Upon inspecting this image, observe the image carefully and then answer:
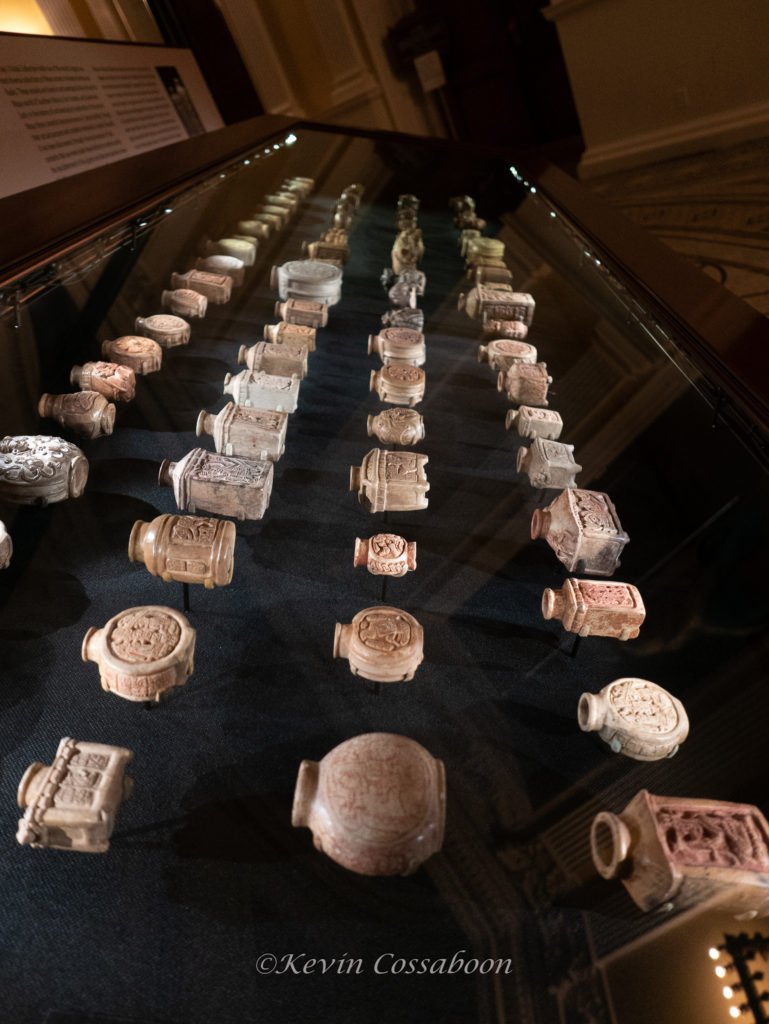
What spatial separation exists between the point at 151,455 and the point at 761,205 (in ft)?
18.3

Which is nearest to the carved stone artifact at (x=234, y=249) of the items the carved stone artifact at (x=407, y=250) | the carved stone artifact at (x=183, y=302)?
the carved stone artifact at (x=183, y=302)

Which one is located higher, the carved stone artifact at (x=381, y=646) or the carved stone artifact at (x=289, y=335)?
the carved stone artifact at (x=289, y=335)

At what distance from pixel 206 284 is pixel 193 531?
257 cm

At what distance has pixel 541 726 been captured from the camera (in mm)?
2318

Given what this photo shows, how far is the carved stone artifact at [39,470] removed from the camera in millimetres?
2840

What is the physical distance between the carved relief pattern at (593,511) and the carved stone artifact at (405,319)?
6.34ft

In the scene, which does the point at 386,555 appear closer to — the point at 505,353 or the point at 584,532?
the point at 584,532

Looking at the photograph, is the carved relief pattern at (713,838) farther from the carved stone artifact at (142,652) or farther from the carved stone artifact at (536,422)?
the carved stone artifact at (536,422)

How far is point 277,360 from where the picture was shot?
153 inches

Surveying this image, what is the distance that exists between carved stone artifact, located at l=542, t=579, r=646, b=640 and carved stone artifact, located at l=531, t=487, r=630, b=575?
0.26m

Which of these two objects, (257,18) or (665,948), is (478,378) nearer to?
(665,948)

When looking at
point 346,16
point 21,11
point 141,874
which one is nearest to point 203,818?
point 141,874

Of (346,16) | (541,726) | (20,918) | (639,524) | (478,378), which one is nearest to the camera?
(20,918)

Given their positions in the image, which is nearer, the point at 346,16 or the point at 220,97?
Result: the point at 220,97
